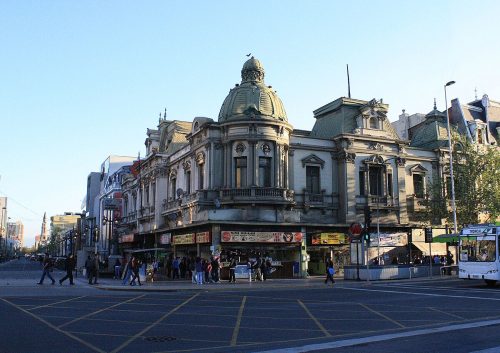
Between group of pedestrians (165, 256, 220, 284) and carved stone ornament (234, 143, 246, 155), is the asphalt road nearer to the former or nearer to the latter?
group of pedestrians (165, 256, 220, 284)

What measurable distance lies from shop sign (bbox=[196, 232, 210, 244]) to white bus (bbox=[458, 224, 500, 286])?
17.0 meters

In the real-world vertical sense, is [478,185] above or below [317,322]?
above

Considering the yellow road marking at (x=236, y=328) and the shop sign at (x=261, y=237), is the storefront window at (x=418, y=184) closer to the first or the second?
the shop sign at (x=261, y=237)

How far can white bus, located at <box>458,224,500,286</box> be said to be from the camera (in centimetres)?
2611

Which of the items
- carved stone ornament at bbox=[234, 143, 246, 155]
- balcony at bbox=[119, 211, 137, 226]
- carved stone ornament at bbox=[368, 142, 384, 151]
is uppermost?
carved stone ornament at bbox=[368, 142, 384, 151]

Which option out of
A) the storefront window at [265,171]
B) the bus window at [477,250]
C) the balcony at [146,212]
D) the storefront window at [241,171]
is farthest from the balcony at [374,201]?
the balcony at [146,212]

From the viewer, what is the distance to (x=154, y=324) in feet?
43.7

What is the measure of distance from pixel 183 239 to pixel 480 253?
75.9ft

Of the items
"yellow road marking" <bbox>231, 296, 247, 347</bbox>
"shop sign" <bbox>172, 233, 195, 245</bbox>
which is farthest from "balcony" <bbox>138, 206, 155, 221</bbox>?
"yellow road marking" <bbox>231, 296, 247, 347</bbox>

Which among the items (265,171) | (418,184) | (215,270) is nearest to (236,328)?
(215,270)

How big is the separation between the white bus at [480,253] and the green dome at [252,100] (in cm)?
1703

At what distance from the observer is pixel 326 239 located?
130 ft

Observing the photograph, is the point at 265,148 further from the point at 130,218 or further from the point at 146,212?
the point at 130,218

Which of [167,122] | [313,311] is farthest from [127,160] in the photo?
[313,311]
